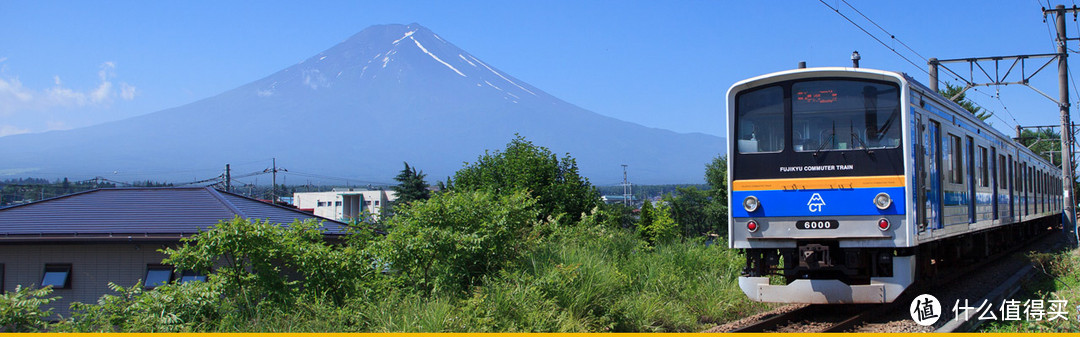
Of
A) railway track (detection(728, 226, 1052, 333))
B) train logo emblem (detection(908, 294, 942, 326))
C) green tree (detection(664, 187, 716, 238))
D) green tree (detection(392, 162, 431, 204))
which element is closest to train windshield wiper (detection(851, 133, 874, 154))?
train logo emblem (detection(908, 294, 942, 326))

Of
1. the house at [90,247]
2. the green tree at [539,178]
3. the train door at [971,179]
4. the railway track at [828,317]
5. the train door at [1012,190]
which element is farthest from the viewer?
the green tree at [539,178]

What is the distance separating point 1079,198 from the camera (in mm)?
Answer: 61875

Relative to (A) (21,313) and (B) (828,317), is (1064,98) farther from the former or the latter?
(A) (21,313)

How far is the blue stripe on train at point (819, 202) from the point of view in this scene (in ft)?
27.3

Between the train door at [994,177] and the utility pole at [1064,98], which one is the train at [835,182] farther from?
the utility pole at [1064,98]

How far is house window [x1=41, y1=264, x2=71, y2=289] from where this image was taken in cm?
1744

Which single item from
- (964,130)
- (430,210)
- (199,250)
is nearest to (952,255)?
(964,130)

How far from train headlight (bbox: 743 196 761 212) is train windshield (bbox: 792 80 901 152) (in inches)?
30.9

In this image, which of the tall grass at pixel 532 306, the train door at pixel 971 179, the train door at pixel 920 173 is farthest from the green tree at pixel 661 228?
the train door at pixel 920 173

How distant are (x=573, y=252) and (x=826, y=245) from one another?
346 cm

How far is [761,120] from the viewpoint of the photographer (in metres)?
9.18

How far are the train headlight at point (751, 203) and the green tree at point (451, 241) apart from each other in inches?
122
